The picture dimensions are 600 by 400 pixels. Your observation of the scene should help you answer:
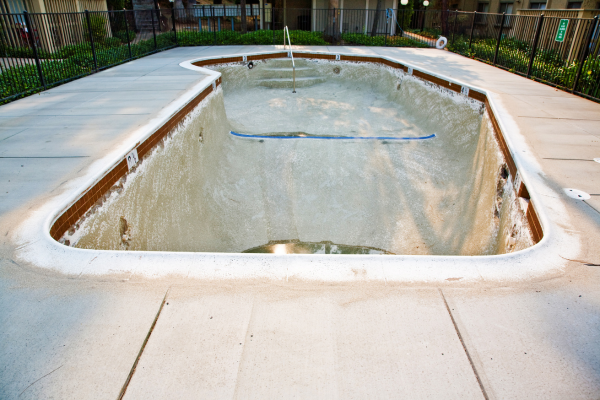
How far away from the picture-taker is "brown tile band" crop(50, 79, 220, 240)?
2.80m

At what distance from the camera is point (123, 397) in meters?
1.61

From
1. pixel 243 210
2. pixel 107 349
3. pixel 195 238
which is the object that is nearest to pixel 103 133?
pixel 195 238

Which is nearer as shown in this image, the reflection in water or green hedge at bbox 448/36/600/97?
the reflection in water

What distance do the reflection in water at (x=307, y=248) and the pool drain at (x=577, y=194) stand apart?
9.09 feet

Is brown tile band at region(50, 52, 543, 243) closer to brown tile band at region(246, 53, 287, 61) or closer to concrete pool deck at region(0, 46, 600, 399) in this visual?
concrete pool deck at region(0, 46, 600, 399)

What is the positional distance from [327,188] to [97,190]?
4143 mm

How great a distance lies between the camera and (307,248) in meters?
5.82

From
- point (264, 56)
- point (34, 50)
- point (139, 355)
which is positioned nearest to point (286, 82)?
point (264, 56)

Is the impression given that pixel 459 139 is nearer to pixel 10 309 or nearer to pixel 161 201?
pixel 161 201

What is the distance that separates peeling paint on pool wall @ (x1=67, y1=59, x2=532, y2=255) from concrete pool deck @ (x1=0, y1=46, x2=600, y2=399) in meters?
1.06

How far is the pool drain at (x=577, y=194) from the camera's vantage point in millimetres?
3213

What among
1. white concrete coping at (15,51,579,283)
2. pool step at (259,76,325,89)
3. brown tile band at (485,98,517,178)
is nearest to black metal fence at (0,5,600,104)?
brown tile band at (485,98,517,178)

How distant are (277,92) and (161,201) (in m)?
7.92

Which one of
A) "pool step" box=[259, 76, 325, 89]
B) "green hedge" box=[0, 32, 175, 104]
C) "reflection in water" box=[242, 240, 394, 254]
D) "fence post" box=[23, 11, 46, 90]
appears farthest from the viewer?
"pool step" box=[259, 76, 325, 89]
